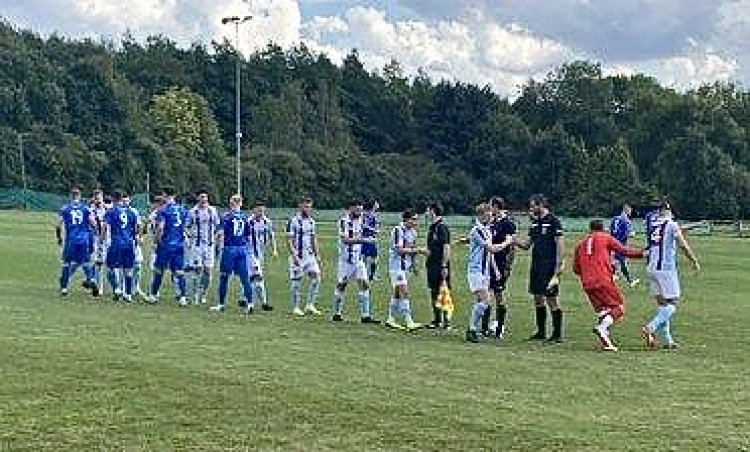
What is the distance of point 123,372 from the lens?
13.4m

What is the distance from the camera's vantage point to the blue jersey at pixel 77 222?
2567 cm

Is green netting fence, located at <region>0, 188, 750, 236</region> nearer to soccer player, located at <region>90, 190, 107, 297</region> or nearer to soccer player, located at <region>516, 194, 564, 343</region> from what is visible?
soccer player, located at <region>90, 190, 107, 297</region>

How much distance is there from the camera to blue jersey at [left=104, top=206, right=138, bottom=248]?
24.9m

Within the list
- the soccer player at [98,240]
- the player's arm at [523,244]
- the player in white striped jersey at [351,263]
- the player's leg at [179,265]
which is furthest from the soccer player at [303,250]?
the player's arm at [523,244]

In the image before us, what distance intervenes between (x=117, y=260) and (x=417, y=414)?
1464cm

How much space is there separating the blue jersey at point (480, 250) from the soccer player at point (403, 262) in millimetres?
2064

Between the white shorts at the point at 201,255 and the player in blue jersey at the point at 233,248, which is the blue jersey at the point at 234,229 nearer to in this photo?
the player in blue jersey at the point at 233,248

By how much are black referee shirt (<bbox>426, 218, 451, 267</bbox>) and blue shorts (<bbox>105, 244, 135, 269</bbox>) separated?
21.8ft

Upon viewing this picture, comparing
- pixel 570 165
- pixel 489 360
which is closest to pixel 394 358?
pixel 489 360

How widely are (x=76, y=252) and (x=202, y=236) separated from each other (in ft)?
9.50

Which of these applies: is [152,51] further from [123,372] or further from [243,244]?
[123,372]

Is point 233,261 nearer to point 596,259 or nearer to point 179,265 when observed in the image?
point 179,265

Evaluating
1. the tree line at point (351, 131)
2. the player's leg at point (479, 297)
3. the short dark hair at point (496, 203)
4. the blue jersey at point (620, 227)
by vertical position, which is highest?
the tree line at point (351, 131)

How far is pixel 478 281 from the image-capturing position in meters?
19.0
